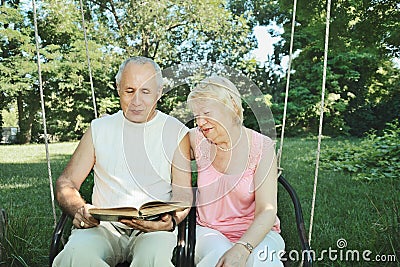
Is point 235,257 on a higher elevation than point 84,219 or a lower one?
lower

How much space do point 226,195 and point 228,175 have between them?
8 centimetres

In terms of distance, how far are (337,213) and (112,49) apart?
1071cm

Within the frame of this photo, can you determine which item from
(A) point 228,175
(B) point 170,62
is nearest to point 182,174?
(A) point 228,175

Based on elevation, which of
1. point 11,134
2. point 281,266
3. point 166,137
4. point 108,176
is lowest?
point 11,134

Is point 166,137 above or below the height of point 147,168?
above

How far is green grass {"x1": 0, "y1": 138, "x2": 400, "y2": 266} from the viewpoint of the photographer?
8.34ft

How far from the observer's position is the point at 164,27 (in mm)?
13188

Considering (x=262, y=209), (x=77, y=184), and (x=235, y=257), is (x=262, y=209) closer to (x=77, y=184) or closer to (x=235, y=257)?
(x=235, y=257)

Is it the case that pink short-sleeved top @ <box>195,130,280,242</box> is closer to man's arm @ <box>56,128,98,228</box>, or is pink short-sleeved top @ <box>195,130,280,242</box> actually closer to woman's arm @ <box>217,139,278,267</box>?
woman's arm @ <box>217,139,278,267</box>

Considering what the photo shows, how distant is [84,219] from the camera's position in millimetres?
1737

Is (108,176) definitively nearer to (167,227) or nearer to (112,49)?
(167,227)

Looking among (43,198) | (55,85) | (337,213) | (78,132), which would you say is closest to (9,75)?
(55,85)

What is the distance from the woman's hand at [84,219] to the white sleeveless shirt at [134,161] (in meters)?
0.19

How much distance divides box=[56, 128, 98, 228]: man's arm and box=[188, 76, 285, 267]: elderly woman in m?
0.42
